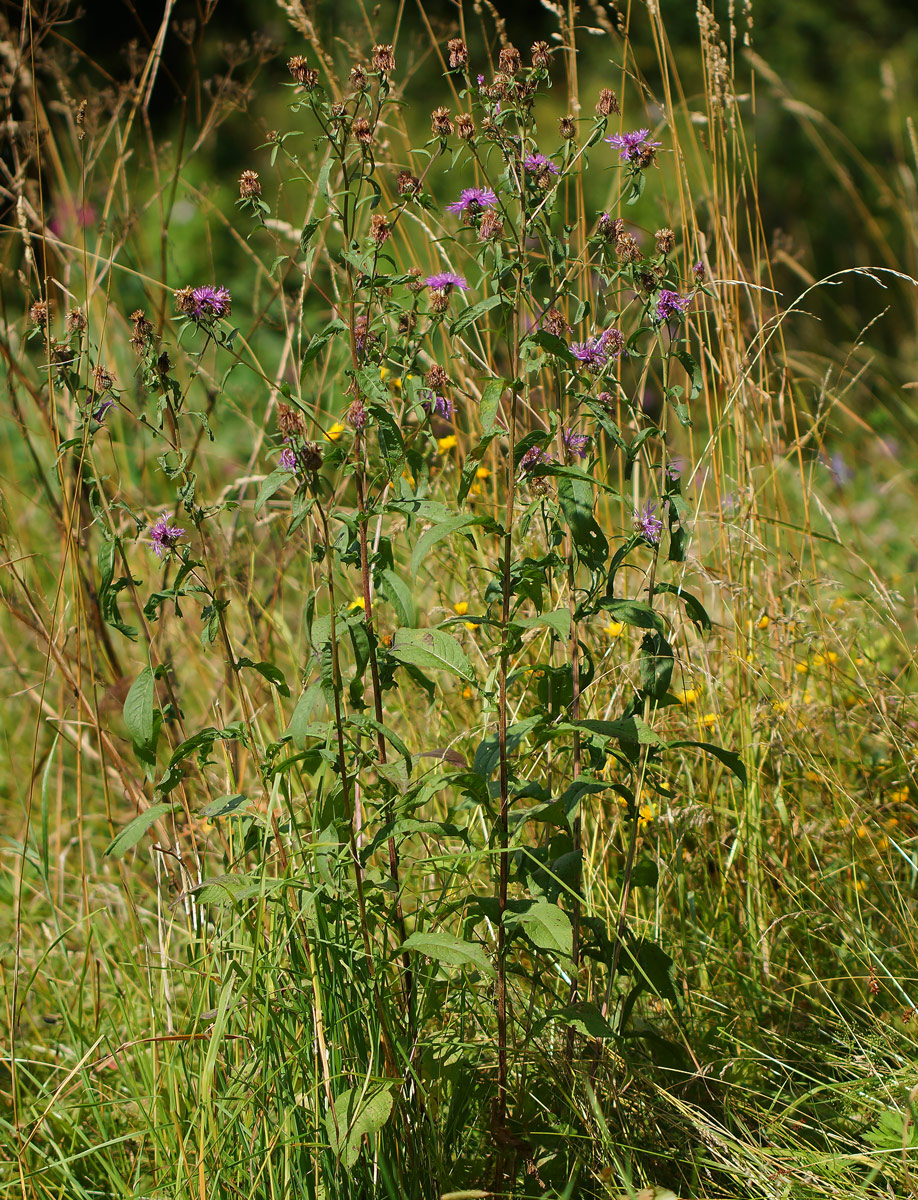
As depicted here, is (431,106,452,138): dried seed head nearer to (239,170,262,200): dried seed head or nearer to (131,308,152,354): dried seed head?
(239,170,262,200): dried seed head

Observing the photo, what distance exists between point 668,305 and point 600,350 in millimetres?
100

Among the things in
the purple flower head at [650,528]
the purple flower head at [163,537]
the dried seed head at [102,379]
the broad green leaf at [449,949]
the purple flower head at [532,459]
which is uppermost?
the dried seed head at [102,379]

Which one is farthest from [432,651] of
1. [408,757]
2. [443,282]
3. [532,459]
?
[443,282]

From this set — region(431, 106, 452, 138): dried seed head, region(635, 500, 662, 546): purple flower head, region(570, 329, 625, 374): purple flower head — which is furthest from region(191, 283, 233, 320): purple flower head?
region(635, 500, 662, 546): purple flower head

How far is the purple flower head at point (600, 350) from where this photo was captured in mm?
1361

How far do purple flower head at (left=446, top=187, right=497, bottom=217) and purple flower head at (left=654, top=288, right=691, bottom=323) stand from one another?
0.24 m

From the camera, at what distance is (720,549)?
6.86ft

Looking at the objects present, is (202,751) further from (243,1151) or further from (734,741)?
(734,741)

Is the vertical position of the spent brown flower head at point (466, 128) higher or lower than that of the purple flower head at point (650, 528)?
higher

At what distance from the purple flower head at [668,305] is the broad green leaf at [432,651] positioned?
473 millimetres

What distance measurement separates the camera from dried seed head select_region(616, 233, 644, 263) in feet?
4.32

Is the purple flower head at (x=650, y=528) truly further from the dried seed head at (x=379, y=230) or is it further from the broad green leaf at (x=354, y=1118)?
the broad green leaf at (x=354, y=1118)

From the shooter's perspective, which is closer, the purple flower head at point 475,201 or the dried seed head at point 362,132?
the dried seed head at point 362,132

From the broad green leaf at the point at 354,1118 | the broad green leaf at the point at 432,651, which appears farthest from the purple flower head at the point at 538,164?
the broad green leaf at the point at 354,1118
